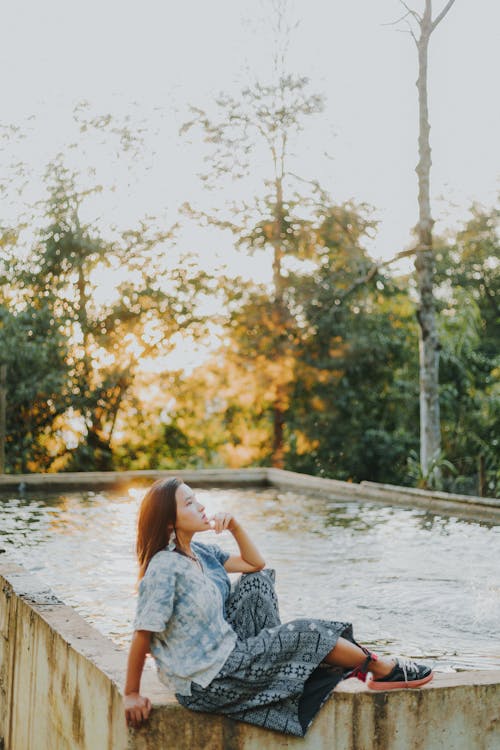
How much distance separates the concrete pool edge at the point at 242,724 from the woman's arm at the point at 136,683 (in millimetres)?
64

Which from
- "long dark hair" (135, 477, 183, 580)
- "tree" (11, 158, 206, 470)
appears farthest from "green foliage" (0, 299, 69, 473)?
"long dark hair" (135, 477, 183, 580)

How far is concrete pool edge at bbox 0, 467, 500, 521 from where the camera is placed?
11.1m

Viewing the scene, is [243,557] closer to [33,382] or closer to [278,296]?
[33,382]

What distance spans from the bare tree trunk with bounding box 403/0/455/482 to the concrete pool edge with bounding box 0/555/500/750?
1108 cm

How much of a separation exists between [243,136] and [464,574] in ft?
45.1

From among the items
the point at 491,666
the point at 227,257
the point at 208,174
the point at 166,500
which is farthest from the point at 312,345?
the point at 166,500

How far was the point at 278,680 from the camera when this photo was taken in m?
3.75

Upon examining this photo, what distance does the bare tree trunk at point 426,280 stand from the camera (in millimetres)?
15531

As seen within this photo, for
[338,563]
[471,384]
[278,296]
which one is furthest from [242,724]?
[471,384]

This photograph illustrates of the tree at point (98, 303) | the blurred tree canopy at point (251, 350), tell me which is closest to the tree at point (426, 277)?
the blurred tree canopy at point (251, 350)

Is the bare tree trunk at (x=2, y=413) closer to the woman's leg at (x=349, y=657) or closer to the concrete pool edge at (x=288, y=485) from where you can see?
the concrete pool edge at (x=288, y=485)

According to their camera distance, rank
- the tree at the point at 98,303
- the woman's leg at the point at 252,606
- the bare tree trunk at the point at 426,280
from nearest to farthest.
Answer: the woman's leg at the point at 252,606
the bare tree trunk at the point at 426,280
the tree at the point at 98,303

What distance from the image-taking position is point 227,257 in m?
20.6

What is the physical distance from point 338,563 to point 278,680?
4.61 m
